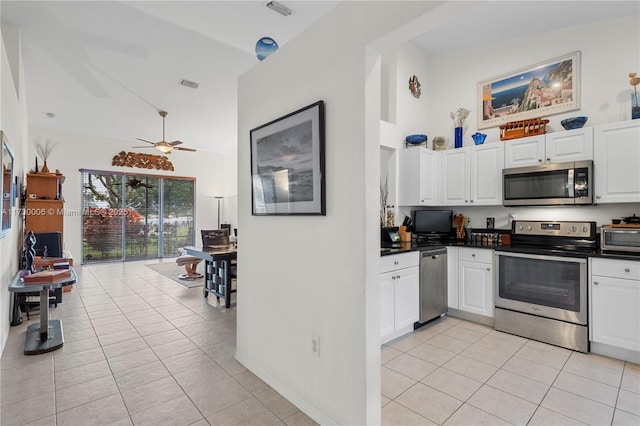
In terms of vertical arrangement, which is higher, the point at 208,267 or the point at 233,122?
the point at 233,122

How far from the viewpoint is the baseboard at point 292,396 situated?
1.90m

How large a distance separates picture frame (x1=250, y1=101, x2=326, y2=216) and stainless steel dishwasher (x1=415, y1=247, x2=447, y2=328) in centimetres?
184

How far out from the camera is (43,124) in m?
6.77

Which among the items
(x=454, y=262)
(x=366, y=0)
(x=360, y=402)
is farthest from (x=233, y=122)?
(x=360, y=402)

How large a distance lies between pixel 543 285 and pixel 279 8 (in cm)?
395

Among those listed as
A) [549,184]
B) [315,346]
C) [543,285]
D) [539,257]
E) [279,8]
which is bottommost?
[315,346]

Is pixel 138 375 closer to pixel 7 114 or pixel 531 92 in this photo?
pixel 7 114

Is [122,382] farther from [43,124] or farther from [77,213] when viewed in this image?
[43,124]

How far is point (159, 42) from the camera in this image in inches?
177

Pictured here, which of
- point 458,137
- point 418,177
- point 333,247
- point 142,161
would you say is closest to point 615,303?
point 418,177

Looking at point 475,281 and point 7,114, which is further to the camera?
point 475,281

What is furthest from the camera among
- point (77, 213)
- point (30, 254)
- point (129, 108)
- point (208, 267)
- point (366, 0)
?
point (77, 213)

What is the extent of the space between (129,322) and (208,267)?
1172mm

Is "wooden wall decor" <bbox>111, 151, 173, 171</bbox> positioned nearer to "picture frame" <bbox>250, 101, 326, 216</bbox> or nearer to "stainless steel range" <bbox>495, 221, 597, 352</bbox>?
"picture frame" <bbox>250, 101, 326, 216</bbox>
